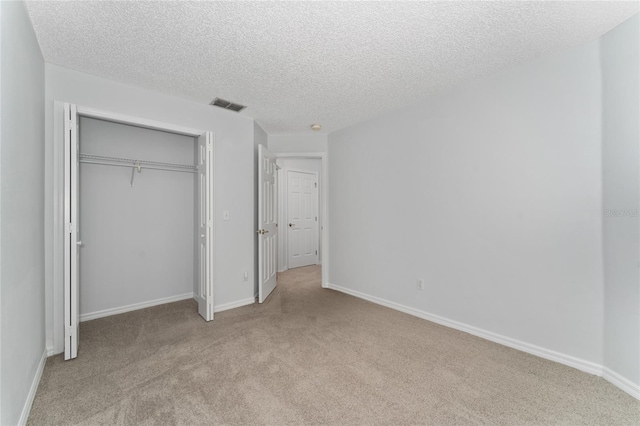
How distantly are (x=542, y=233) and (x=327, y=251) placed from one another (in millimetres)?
2655

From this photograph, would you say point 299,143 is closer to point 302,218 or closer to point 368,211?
point 368,211

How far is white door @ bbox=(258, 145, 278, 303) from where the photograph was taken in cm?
346

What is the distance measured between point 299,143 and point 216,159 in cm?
145

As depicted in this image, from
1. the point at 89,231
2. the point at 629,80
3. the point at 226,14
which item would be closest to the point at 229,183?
the point at 89,231

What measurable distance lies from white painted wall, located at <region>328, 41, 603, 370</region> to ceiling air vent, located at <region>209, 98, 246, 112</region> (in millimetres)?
1688

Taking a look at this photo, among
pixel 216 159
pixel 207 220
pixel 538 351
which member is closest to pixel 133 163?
pixel 216 159

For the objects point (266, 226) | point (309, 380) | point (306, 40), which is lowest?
point (309, 380)

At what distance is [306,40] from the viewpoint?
1922mm

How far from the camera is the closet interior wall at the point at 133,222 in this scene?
2.96 meters

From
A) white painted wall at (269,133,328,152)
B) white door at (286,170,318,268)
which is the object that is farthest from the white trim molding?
white door at (286,170,318,268)

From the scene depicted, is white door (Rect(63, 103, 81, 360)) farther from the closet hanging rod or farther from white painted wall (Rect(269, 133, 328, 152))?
white painted wall (Rect(269, 133, 328, 152))

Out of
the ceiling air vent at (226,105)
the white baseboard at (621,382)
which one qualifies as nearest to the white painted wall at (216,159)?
the ceiling air vent at (226,105)

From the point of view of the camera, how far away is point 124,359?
2.14m

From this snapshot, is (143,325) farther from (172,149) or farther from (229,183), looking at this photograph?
(172,149)
